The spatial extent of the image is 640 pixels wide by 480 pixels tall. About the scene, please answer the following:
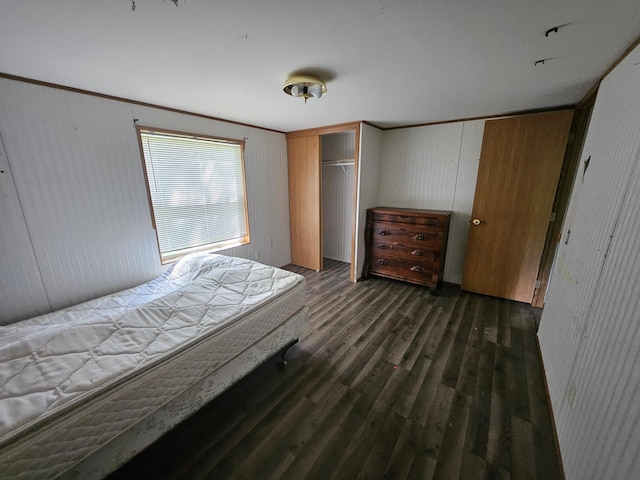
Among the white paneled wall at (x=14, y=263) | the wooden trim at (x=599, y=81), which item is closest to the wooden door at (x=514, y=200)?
the wooden trim at (x=599, y=81)

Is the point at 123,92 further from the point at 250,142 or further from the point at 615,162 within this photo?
the point at 615,162

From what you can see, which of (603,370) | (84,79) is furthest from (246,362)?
(84,79)

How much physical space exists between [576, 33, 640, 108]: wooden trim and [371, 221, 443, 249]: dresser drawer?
5.32 ft

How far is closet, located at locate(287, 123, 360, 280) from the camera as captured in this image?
3.46 m

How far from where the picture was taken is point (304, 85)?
5.35 ft

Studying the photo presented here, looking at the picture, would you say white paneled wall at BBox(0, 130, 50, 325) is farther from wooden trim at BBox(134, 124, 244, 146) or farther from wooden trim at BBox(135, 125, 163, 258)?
wooden trim at BBox(134, 124, 244, 146)

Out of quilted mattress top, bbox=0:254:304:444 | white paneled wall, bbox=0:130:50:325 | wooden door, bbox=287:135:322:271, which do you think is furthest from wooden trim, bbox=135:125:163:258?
wooden door, bbox=287:135:322:271

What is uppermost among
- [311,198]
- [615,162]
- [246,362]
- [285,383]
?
[615,162]

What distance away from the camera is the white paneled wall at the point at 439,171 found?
118 inches

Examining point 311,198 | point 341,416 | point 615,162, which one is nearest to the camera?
point 615,162

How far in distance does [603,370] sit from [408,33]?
1.73 m

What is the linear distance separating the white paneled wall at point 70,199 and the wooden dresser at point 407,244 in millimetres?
2611

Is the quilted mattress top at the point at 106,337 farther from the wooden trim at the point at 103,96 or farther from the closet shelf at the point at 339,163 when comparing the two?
the closet shelf at the point at 339,163

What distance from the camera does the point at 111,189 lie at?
2107 millimetres
